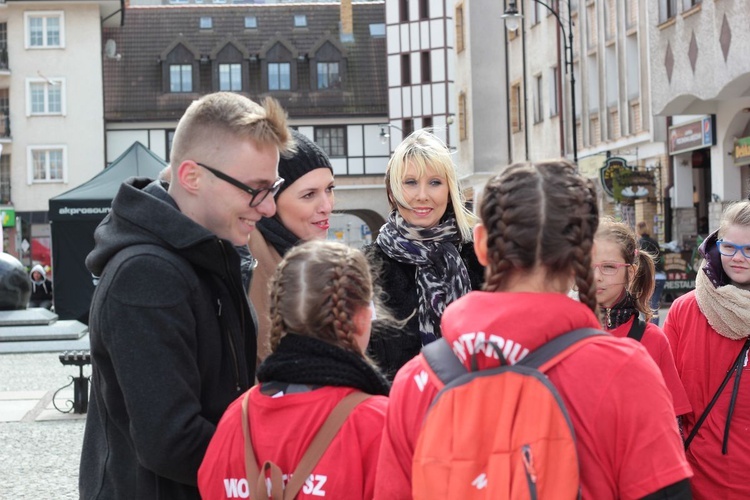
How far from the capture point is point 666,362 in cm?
431

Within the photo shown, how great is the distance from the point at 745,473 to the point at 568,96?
101 feet

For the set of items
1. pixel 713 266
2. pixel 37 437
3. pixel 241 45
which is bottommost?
pixel 37 437

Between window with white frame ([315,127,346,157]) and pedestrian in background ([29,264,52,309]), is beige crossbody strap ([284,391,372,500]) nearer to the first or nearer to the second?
pedestrian in background ([29,264,52,309])

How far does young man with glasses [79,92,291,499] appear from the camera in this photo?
2973 mm

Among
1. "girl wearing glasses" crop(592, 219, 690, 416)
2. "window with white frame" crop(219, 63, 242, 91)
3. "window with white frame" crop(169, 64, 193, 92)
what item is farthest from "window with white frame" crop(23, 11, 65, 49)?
"girl wearing glasses" crop(592, 219, 690, 416)

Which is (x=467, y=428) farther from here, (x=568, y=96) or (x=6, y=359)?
(x=568, y=96)

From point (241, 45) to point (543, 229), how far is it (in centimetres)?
5892

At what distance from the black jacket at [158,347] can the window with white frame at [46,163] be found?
54224 millimetres

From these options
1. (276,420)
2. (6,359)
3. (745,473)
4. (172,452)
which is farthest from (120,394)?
(6,359)

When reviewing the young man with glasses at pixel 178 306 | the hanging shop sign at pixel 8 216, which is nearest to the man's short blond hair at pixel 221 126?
the young man with glasses at pixel 178 306

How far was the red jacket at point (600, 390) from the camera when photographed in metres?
2.29

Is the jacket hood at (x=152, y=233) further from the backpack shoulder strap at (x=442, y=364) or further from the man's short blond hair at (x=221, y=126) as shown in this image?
the backpack shoulder strap at (x=442, y=364)

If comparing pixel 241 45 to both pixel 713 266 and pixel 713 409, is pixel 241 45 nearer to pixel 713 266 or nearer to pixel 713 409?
pixel 713 266

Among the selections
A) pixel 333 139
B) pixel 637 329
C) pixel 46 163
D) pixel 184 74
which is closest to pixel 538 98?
pixel 333 139
